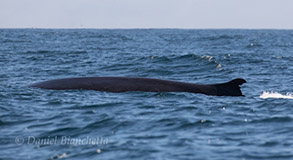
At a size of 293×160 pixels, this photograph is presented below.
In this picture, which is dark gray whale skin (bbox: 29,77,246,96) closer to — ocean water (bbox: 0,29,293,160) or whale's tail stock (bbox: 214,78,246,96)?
whale's tail stock (bbox: 214,78,246,96)

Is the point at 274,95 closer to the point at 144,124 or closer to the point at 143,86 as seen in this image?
the point at 143,86

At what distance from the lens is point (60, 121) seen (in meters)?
11.5

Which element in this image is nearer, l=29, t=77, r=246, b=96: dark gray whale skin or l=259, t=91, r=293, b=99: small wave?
l=29, t=77, r=246, b=96: dark gray whale skin

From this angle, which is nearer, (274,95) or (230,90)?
(230,90)

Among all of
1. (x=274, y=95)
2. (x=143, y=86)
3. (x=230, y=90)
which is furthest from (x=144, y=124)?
(x=274, y=95)

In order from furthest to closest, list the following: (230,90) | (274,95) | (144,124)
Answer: (274,95) < (230,90) < (144,124)

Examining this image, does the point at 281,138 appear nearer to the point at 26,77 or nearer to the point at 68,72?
the point at 26,77

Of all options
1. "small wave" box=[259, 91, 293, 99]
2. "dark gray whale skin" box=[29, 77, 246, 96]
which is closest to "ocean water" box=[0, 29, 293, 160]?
"small wave" box=[259, 91, 293, 99]

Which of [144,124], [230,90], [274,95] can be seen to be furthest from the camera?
[274,95]

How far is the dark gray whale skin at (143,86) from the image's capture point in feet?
51.1

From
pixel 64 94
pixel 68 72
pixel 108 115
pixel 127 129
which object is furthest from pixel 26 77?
pixel 127 129

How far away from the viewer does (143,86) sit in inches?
619

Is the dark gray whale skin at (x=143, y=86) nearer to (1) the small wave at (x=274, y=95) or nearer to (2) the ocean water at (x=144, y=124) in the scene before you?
(2) the ocean water at (x=144, y=124)

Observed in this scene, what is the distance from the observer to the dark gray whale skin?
1557 centimetres
